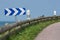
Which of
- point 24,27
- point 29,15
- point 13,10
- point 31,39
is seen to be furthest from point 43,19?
point 31,39

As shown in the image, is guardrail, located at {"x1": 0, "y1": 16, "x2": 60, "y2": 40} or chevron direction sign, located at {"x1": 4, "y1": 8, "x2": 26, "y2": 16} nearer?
guardrail, located at {"x1": 0, "y1": 16, "x2": 60, "y2": 40}

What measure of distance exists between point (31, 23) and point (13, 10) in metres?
4.76

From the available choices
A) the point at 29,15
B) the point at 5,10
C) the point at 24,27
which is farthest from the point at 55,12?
the point at 5,10

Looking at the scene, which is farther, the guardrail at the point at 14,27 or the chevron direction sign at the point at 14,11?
the chevron direction sign at the point at 14,11

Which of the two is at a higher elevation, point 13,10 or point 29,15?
point 13,10

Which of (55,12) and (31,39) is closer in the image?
(31,39)

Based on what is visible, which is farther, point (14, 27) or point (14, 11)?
point (14, 11)

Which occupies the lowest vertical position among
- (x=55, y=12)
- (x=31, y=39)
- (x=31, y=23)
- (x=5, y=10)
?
(x=55, y=12)

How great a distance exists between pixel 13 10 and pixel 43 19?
1009cm

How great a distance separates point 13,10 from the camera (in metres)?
17.0

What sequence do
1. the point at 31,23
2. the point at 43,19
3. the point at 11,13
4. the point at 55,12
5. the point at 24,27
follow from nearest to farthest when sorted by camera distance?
the point at 11,13 → the point at 24,27 → the point at 31,23 → the point at 43,19 → the point at 55,12

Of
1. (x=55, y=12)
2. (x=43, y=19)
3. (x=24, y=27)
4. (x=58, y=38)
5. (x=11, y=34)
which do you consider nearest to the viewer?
(x=11, y=34)

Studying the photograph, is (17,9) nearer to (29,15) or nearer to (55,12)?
(29,15)

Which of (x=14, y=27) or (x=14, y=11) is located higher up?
(x=14, y=11)
